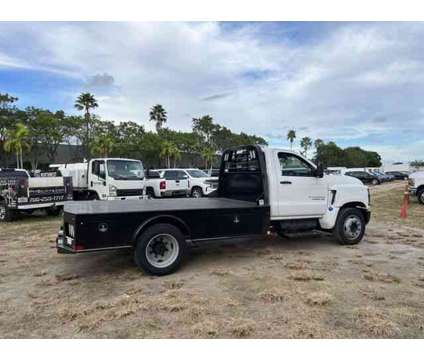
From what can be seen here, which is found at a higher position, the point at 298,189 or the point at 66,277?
the point at 298,189

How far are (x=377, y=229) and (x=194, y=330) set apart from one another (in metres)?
7.42

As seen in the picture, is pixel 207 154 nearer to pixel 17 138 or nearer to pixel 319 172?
pixel 17 138

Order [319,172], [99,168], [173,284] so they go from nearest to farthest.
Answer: [173,284]
[319,172]
[99,168]

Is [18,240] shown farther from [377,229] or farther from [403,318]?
[377,229]

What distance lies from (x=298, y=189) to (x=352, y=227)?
63.5 inches

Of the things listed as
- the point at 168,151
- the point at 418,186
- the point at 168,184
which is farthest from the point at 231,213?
the point at 168,151

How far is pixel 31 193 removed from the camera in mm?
11211

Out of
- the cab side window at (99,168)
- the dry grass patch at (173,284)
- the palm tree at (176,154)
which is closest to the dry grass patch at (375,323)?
the dry grass patch at (173,284)

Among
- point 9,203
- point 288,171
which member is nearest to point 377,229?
point 288,171

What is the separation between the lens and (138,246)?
509 cm

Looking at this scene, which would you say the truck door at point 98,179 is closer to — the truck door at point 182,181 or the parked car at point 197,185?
the truck door at point 182,181

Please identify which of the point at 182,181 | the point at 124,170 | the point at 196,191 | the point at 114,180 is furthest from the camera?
the point at 196,191

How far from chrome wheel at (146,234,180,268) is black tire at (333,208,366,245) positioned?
3517mm

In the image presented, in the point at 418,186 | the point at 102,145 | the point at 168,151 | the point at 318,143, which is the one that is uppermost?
the point at 318,143
